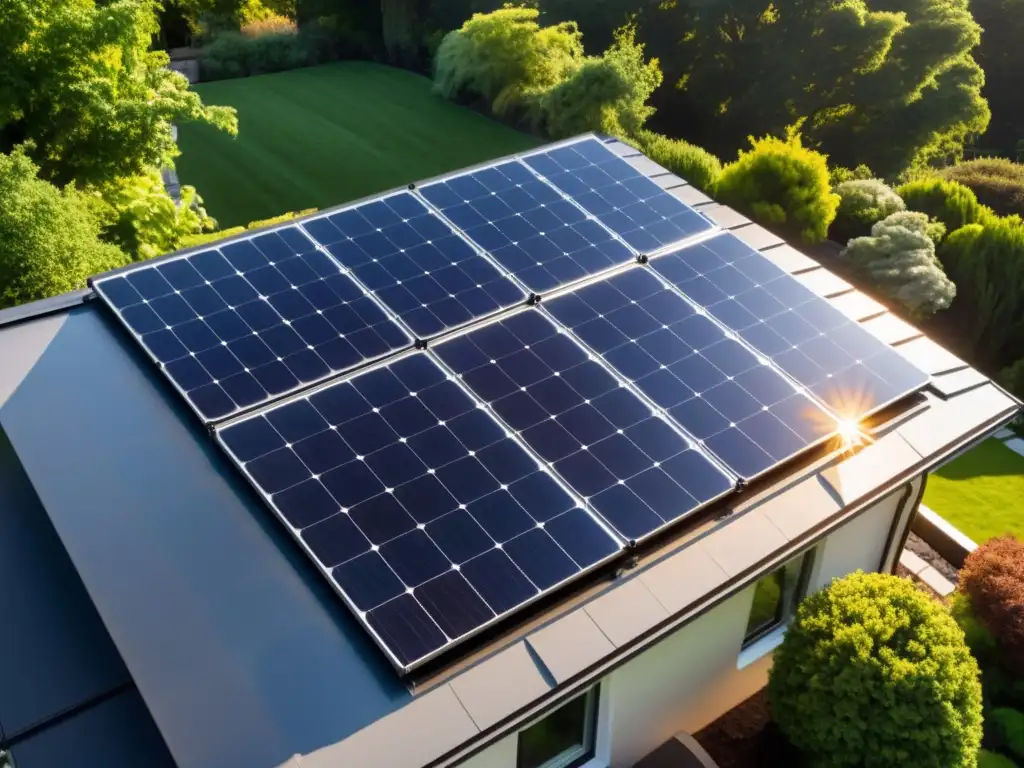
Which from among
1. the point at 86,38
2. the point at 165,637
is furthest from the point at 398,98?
the point at 165,637

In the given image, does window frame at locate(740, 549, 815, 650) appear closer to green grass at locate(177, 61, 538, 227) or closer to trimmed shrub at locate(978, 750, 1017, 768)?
trimmed shrub at locate(978, 750, 1017, 768)

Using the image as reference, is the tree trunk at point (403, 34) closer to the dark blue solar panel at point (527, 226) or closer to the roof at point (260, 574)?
the dark blue solar panel at point (527, 226)

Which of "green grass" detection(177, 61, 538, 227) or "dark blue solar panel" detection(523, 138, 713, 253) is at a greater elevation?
"dark blue solar panel" detection(523, 138, 713, 253)

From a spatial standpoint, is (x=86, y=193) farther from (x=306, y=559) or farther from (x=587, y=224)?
(x=306, y=559)

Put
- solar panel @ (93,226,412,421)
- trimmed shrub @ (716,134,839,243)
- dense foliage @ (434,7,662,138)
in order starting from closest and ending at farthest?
1. solar panel @ (93,226,412,421)
2. trimmed shrub @ (716,134,839,243)
3. dense foliage @ (434,7,662,138)

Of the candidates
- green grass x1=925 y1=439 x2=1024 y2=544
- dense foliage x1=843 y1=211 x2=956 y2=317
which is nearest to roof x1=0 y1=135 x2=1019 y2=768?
green grass x1=925 y1=439 x2=1024 y2=544

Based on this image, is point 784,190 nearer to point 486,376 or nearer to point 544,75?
point 544,75

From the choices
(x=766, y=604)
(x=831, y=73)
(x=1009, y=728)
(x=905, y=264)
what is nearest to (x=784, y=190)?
(x=905, y=264)
